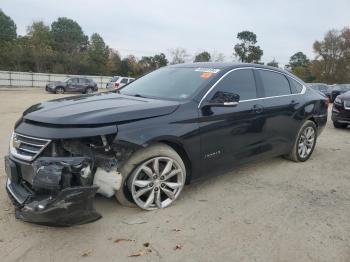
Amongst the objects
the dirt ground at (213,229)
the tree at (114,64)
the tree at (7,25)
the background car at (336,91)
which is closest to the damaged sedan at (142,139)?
the dirt ground at (213,229)

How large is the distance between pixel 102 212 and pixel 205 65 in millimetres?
2391

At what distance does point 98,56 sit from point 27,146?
5761 cm

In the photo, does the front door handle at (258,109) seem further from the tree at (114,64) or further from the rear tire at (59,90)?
the tree at (114,64)

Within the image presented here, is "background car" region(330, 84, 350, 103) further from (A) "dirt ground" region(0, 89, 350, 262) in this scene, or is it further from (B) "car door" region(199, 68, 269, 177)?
(B) "car door" region(199, 68, 269, 177)

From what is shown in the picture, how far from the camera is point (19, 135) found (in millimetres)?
3754

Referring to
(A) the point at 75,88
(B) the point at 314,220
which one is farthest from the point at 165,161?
(A) the point at 75,88

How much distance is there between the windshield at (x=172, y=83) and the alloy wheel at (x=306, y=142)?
2392 millimetres

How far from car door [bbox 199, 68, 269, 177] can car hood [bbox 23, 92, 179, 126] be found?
0.54 metres

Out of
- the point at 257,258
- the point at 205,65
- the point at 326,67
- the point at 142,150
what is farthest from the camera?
the point at 326,67

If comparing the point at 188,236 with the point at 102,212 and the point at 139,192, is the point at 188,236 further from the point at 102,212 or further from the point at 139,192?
the point at 102,212

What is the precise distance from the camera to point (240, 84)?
5.09 meters

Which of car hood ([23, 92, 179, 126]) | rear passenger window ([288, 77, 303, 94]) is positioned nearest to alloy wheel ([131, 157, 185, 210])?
car hood ([23, 92, 179, 126])

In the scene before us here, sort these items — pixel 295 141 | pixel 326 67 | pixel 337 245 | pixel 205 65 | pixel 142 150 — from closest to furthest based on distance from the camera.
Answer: pixel 337 245
pixel 142 150
pixel 205 65
pixel 295 141
pixel 326 67

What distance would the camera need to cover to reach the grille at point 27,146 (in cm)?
352
